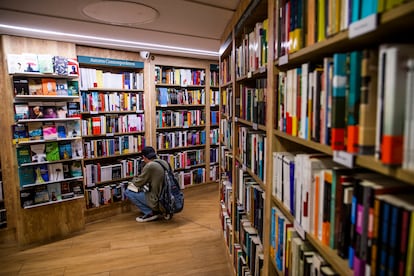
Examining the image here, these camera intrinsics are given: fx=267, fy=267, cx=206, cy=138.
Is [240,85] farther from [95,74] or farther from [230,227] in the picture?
[95,74]

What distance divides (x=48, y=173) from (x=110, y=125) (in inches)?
42.8

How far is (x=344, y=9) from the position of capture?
828 millimetres

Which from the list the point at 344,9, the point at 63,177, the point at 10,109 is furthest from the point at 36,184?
the point at 344,9

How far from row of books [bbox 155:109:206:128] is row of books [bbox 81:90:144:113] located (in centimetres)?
39

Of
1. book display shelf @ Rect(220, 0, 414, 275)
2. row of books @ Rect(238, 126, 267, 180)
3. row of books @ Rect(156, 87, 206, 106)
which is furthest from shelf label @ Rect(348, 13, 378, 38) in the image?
row of books @ Rect(156, 87, 206, 106)

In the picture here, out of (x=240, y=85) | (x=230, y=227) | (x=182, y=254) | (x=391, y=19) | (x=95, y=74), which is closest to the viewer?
(x=391, y=19)

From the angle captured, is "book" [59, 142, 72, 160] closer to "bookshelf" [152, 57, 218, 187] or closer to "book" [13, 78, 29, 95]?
"book" [13, 78, 29, 95]

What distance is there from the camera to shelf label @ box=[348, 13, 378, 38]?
66 cm

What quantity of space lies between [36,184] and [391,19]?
3.57 m

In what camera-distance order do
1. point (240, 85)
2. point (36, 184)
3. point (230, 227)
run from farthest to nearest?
point (36, 184)
point (230, 227)
point (240, 85)

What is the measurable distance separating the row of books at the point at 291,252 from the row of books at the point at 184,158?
3.34 meters

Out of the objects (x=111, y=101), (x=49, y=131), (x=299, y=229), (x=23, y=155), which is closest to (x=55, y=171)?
(x=23, y=155)

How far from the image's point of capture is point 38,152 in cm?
313

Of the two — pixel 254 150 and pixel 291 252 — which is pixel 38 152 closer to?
pixel 254 150
